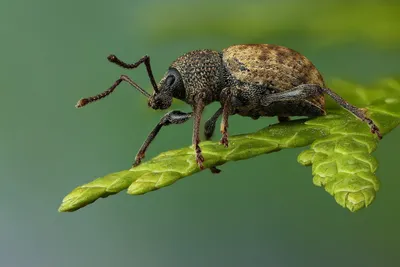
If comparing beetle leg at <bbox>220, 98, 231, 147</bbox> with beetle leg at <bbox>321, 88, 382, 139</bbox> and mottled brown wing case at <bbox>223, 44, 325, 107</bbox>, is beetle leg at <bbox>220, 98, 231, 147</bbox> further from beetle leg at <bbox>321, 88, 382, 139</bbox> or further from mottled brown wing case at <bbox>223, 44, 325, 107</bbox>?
beetle leg at <bbox>321, 88, 382, 139</bbox>

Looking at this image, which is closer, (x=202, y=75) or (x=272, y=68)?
(x=272, y=68)

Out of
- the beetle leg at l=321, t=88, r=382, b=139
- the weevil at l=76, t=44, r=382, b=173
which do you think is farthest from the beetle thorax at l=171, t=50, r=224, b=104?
the beetle leg at l=321, t=88, r=382, b=139

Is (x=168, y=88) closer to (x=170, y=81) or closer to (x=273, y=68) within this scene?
(x=170, y=81)

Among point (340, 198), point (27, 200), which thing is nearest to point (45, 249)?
point (27, 200)

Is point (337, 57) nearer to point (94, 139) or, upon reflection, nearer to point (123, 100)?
point (123, 100)

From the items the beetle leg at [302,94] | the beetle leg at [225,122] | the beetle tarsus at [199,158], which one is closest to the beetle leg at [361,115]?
the beetle leg at [302,94]

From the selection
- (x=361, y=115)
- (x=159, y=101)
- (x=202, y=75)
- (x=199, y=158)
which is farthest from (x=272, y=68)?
(x=199, y=158)
